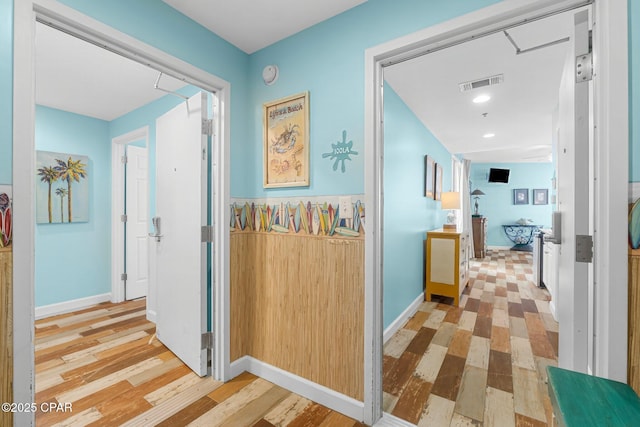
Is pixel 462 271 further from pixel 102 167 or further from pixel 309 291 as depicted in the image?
pixel 102 167

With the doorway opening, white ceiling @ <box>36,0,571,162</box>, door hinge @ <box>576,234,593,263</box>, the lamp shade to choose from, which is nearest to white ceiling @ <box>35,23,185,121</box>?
white ceiling @ <box>36,0,571,162</box>

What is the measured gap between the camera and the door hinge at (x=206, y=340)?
1.97 metres

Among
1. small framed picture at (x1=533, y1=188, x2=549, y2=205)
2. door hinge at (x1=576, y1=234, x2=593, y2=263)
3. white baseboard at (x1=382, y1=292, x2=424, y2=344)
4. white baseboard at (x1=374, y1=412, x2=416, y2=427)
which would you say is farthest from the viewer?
small framed picture at (x1=533, y1=188, x2=549, y2=205)

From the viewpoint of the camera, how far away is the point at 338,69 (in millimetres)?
1661

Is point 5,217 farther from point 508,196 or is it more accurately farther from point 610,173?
point 508,196

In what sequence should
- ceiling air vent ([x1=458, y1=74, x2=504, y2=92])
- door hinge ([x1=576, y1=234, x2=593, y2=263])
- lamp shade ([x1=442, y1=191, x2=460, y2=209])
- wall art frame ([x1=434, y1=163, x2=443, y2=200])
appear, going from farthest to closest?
1. wall art frame ([x1=434, y1=163, x2=443, y2=200])
2. lamp shade ([x1=442, y1=191, x2=460, y2=209])
3. ceiling air vent ([x1=458, y1=74, x2=504, y2=92])
4. door hinge ([x1=576, y1=234, x2=593, y2=263])

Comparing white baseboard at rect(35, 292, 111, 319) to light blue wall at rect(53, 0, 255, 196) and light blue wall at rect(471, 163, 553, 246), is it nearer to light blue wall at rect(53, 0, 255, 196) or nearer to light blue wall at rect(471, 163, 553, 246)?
light blue wall at rect(53, 0, 255, 196)

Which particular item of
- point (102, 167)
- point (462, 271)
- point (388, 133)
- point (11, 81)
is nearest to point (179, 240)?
point (11, 81)

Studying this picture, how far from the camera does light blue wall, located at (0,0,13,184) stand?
3.49ft

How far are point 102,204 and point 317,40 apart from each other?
3457 mm

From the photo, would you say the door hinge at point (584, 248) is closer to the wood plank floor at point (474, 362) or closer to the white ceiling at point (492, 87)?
the wood plank floor at point (474, 362)

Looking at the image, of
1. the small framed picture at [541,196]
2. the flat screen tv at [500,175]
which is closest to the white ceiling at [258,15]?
the flat screen tv at [500,175]

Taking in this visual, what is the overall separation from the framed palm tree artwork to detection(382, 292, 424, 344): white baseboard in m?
3.75

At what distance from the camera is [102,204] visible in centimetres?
359
